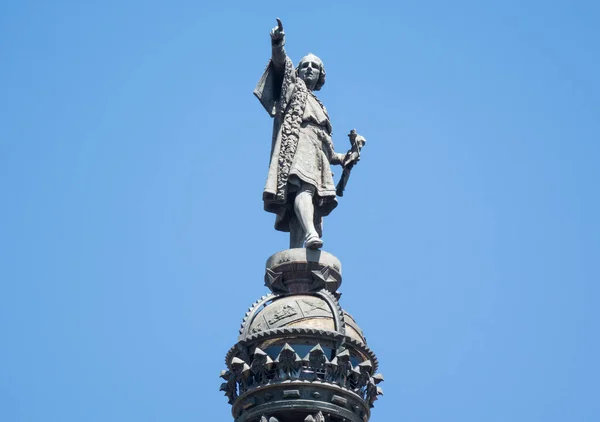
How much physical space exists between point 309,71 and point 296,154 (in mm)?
1900

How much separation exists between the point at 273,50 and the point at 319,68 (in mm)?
1867

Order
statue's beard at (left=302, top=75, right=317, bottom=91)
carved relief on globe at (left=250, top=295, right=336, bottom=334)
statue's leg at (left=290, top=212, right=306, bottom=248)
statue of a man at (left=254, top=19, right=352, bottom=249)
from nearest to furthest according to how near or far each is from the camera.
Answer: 1. carved relief on globe at (left=250, top=295, right=336, bottom=334)
2. statue of a man at (left=254, top=19, right=352, bottom=249)
3. statue's leg at (left=290, top=212, right=306, bottom=248)
4. statue's beard at (left=302, top=75, right=317, bottom=91)

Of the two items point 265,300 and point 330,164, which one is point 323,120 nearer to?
point 330,164

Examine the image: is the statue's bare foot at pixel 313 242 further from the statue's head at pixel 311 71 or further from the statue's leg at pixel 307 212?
the statue's head at pixel 311 71

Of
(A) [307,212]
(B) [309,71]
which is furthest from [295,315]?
(B) [309,71]

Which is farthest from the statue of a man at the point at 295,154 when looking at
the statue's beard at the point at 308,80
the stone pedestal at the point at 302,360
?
the stone pedestal at the point at 302,360

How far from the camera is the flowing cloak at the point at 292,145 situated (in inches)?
838

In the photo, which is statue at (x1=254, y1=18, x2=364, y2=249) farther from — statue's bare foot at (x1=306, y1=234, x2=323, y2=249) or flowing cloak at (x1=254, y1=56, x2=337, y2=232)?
statue's bare foot at (x1=306, y1=234, x2=323, y2=249)

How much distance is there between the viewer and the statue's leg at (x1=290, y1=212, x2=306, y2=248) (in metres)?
21.5

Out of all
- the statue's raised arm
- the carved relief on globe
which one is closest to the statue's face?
the statue's raised arm

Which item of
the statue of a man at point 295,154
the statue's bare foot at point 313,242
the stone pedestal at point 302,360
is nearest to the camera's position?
the stone pedestal at point 302,360

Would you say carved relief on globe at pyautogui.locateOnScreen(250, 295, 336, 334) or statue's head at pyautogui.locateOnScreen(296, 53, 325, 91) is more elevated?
statue's head at pyautogui.locateOnScreen(296, 53, 325, 91)

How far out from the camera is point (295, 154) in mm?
21469

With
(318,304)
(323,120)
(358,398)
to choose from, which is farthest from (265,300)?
(323,120)
